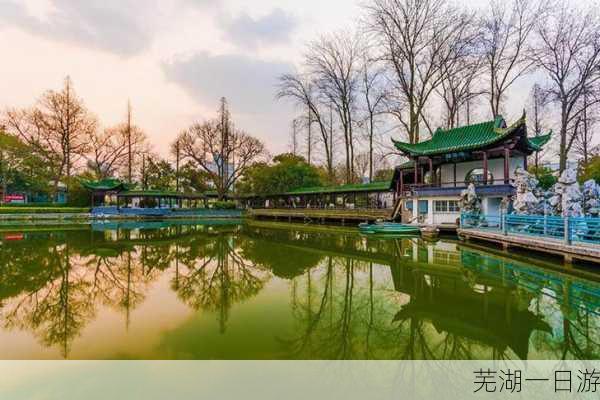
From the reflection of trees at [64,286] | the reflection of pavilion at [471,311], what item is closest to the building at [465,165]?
the reflection of pavilion at [471,311]

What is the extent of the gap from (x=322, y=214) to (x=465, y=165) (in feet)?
39.9

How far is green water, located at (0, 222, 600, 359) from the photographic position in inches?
153

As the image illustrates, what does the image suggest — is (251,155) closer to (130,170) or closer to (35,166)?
(130,170)

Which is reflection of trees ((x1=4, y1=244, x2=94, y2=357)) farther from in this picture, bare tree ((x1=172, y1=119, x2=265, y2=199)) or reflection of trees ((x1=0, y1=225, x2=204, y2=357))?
bare tree ((x1=172, y1=119, x2=265, y2=199))

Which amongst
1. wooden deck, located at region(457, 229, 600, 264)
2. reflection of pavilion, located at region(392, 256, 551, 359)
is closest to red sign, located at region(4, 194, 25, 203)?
reflection of pavilion, located at region(392, 256, 551, 359)

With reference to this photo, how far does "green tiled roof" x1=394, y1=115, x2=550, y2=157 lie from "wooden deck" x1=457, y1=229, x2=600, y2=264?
231 inches

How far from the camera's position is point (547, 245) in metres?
8.88

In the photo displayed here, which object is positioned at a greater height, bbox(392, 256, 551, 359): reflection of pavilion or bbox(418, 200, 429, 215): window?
bbox(418, 200, 429, 215): window

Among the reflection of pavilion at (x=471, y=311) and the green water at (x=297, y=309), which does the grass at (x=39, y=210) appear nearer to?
the green water at (x=297, y=309)

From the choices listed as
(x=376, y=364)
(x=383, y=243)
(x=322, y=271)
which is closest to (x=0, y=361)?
(x=376, y=364)

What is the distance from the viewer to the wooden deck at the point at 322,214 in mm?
22184

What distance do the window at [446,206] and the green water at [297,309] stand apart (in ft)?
22.9

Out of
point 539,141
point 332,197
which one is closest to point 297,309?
point 539,141

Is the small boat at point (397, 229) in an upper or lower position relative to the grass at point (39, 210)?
lower
